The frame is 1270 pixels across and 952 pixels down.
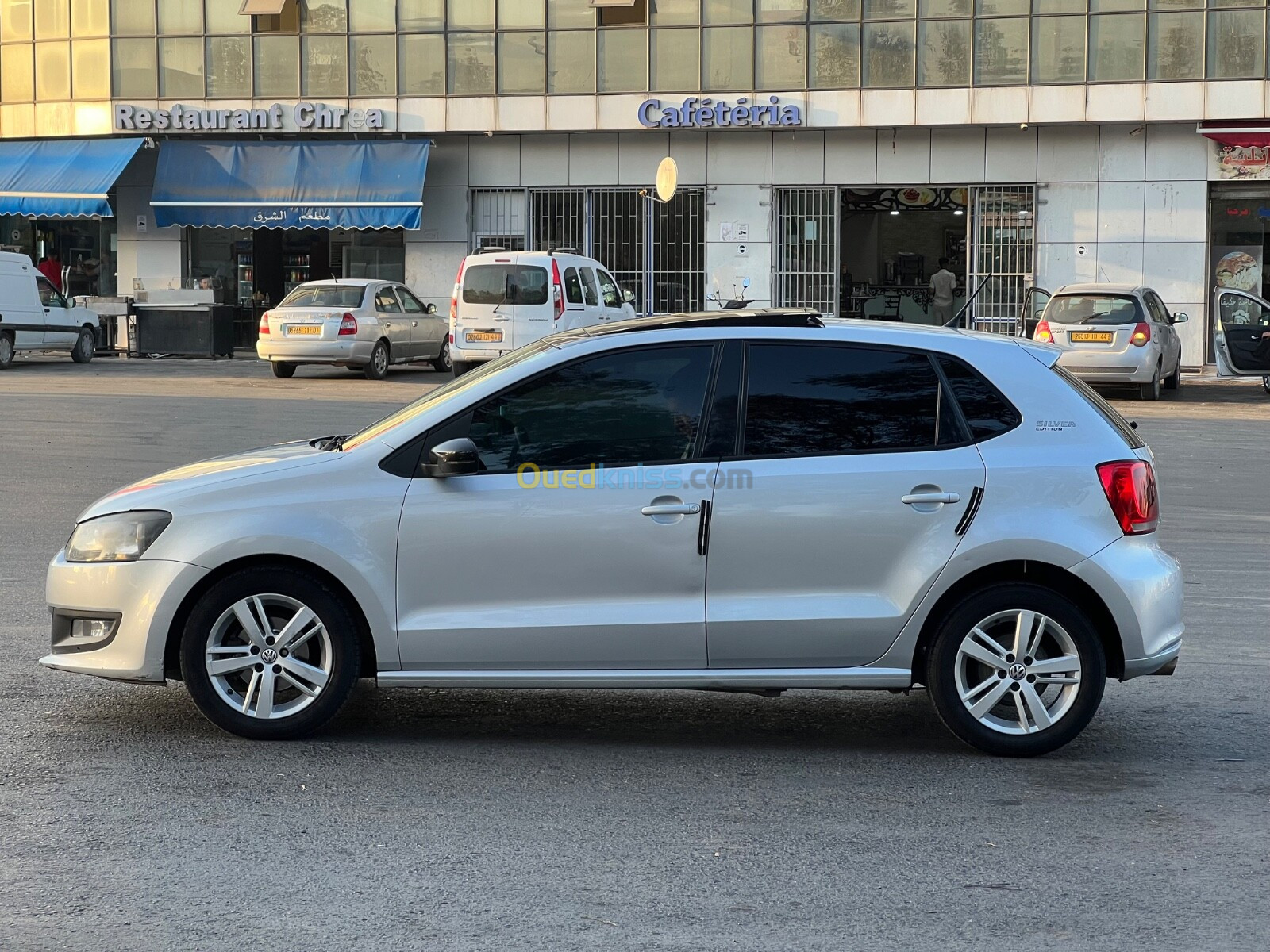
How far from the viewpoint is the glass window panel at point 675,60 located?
1262 inches

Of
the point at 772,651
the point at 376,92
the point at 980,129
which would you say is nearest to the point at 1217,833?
the point at 772,651

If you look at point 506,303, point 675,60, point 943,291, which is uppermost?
point 675,60

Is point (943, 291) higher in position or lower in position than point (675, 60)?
lower

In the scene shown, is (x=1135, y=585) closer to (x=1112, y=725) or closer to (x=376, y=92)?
(x=1112, y=725)

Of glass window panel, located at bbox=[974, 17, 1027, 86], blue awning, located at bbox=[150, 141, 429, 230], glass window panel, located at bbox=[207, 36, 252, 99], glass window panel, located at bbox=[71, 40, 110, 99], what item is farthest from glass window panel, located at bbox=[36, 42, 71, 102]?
glass window panel, located at bbox=[974, 17, 1027, 86]

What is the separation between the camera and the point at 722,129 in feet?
105

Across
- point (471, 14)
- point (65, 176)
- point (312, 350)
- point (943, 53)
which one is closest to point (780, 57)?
point (943, 53)

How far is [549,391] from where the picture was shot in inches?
235

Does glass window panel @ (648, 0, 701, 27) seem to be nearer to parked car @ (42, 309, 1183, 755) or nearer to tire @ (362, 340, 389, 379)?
tire @ (362, 340, 389, 379)

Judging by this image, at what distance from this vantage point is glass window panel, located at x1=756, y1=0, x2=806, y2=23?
3159 centimetres

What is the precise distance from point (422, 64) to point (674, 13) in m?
5.20

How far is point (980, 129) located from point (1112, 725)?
26.7m

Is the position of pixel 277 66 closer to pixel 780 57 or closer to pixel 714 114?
pixel 714 114

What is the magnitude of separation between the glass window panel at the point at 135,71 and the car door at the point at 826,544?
31.3 m
